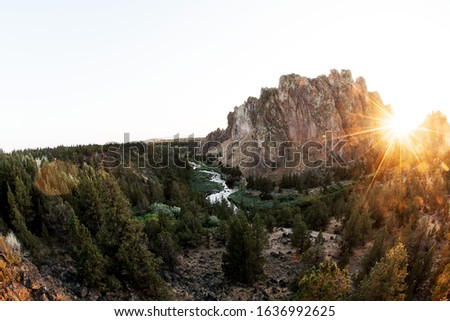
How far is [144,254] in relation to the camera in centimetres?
2009

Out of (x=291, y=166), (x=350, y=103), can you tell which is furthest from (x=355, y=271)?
(x=350, y=103)

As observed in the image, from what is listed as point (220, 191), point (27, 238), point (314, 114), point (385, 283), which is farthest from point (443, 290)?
point (314, 114)

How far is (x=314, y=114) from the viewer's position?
379 ft

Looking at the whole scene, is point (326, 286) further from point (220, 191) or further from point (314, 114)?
point (314, 114)

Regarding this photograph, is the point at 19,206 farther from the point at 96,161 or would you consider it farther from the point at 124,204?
the point at 96,161

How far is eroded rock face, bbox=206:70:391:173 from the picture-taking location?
115000 mm

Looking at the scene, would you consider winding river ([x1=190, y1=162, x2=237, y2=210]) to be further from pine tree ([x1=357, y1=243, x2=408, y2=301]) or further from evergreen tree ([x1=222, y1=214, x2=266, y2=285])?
pine tree ([x1=357, y1=243, x2=408, y2=301])

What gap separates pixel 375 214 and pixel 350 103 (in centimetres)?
8492

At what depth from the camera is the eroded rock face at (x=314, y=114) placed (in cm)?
11500
